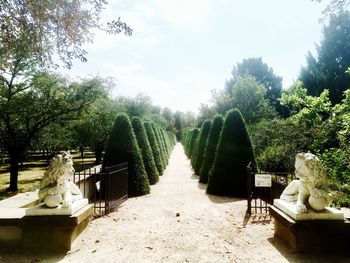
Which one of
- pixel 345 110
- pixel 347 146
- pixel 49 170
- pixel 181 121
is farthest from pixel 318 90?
pixel 181 121

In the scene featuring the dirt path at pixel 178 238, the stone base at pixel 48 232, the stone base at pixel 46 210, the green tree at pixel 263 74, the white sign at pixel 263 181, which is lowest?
the dirt path at pixel 178 238

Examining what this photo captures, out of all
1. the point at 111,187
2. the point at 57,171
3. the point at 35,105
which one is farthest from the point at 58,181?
the point at 35,105

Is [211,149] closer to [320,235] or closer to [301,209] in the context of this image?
[301,209]

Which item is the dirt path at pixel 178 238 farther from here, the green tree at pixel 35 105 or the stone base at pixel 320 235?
the green tree at pixel 35 105

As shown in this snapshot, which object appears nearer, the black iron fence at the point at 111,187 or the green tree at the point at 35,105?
the black iron fence at the point at 111,187

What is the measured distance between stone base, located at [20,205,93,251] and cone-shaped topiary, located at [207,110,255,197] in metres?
6.96

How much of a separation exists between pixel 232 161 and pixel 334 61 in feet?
78.1

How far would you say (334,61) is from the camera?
29531mm

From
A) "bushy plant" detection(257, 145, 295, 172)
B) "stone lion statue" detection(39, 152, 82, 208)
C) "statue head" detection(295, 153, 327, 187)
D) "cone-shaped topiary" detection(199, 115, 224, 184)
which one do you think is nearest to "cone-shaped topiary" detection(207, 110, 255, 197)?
"cone-shaped topiary" detection(199, 115, 224, 184)

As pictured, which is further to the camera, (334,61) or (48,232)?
(334,61)

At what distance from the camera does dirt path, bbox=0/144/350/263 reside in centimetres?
547

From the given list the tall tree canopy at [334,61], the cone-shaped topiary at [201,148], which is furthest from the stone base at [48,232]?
the tall tree canopy at [334,61]

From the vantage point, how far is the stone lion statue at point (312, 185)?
5.40 metres

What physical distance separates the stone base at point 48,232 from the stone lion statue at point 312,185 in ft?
14.0
